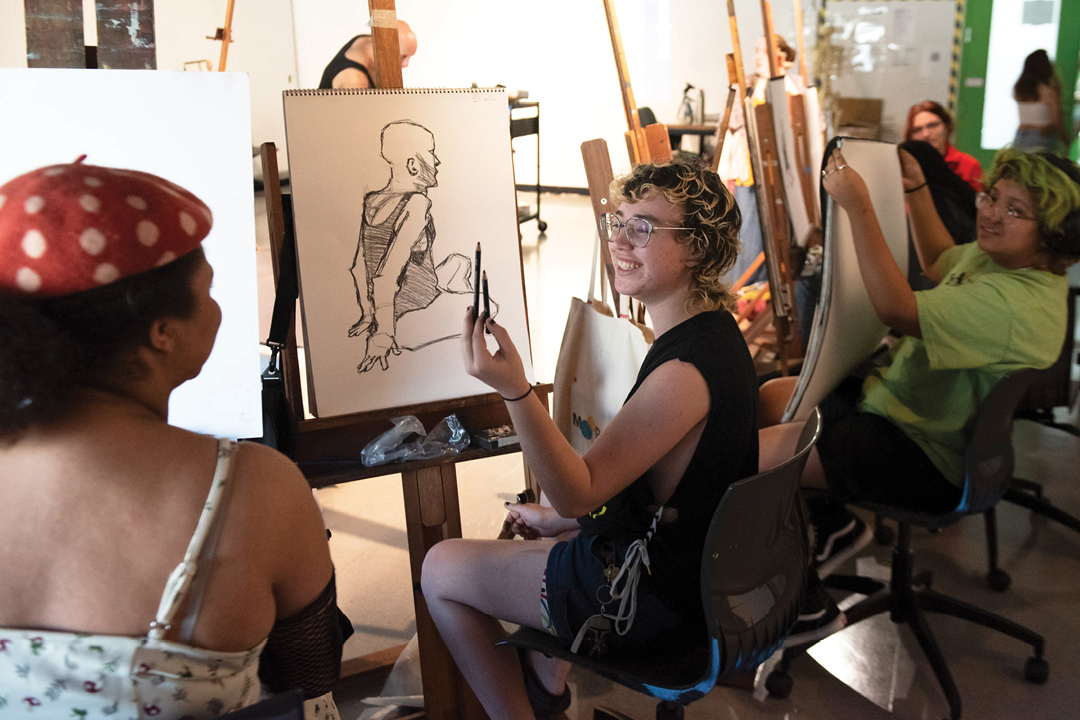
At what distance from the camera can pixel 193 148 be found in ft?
4.96

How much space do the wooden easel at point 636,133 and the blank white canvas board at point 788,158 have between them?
2.63 feet

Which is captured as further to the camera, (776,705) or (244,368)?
(776,705)

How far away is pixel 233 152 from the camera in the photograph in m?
1.53

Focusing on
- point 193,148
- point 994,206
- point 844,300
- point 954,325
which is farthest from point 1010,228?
point 193,148

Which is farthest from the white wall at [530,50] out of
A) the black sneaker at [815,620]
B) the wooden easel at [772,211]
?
the black sneaker at [815,620]

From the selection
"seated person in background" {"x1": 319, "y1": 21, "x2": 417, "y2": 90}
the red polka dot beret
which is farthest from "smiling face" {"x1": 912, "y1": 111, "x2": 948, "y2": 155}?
the red polka dot beret

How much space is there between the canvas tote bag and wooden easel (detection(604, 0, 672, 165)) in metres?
0.33

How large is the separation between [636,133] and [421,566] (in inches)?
48.1

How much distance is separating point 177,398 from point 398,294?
51 centimetres

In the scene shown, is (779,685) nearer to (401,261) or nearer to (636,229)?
(636,229)

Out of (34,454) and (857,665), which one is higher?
(34,454)

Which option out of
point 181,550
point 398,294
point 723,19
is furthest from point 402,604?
point 723,19

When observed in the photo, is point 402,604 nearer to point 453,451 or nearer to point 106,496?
point 453,451

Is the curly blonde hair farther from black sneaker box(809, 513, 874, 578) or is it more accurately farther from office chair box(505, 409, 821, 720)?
black sneaker box(809, 513, 874, 578)
